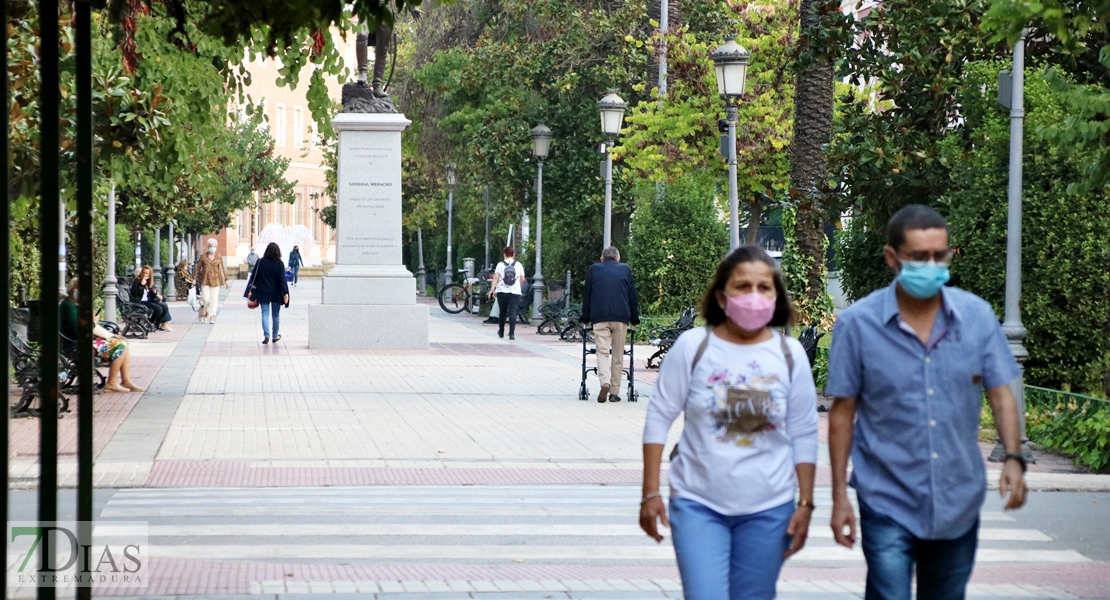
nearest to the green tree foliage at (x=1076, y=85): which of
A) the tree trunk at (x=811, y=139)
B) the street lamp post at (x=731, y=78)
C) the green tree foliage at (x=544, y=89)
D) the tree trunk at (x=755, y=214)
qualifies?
the street lamp post at (x=731, y=78)

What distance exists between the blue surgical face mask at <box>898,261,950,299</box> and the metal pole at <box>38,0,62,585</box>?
248cm

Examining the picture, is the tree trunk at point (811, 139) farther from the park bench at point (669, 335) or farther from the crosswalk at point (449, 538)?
the crosswalk at point (449, 538)

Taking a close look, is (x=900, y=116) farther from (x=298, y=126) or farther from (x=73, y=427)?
(x=298, y=126)

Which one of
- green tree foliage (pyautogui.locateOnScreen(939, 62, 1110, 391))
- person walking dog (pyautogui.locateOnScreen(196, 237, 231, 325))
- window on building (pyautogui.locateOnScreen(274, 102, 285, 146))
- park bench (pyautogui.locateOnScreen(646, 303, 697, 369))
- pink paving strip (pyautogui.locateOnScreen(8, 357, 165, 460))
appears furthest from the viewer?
window on building (pyautogui.locateOnScreen(274, 102, 285, 146))

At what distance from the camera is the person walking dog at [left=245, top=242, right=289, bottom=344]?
88.3ft

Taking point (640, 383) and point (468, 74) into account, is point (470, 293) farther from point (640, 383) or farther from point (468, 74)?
point (640, 383)

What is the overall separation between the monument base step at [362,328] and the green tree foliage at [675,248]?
6.60 m

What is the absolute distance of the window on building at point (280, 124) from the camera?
91.8 meters

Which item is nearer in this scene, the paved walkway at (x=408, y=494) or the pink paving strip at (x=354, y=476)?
the paved walkway at (x=408, y=494)

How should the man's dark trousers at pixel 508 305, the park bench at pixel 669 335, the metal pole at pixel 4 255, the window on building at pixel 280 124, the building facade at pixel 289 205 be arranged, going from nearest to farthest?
the metal pole at pixel 4 255 < the park bench at pixel 669 335 < the man's dark trousers at pixel 508 305 < the building facade at pixel 289 205 < the window on building at pixel 280 124

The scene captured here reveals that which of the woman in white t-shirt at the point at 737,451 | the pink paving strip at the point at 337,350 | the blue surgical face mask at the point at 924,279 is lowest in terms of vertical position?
the pink paving strip at the point at 337,350

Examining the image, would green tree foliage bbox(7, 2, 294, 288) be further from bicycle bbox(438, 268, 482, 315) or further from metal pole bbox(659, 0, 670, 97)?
bicycle bbox(438, 268, 482, 315)

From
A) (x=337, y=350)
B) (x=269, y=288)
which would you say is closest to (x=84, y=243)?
(x=337, y=350)

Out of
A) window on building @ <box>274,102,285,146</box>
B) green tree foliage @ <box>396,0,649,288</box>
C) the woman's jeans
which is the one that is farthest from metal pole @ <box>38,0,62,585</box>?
window on building @ <box>274,102,285,146</box>
